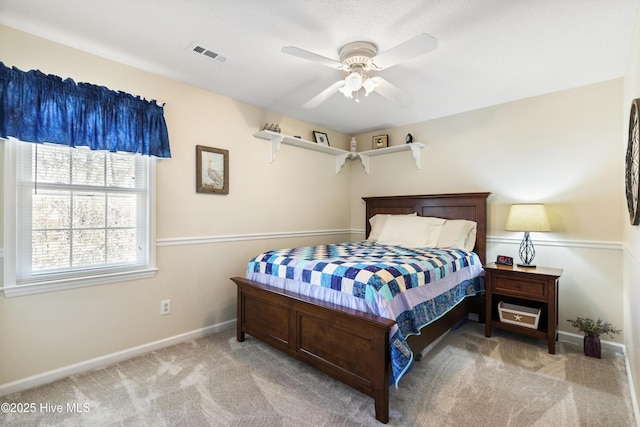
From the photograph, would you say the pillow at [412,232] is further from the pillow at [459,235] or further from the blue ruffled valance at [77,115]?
the blue ruffled valance at [77,115]

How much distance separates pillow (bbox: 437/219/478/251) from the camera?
3.23 meters

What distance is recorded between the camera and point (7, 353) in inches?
77.8

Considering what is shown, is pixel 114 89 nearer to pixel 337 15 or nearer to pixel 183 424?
pixel 337 15

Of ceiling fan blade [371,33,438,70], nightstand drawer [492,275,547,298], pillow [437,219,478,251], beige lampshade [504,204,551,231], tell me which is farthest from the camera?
pillow [437,219,478,251]

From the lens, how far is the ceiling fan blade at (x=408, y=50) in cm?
167

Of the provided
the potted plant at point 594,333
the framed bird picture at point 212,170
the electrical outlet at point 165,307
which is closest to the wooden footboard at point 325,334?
the electrical outlet at point 165,307

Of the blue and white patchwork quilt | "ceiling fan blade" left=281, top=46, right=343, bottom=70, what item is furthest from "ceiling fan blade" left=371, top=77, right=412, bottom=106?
the blue and white patchwork quilt

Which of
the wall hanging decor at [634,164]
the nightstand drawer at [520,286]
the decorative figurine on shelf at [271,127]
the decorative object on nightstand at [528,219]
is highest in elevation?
the decorative figurine on shelf at [271,127]

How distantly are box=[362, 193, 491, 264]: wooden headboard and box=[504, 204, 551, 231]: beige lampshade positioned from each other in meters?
0.44

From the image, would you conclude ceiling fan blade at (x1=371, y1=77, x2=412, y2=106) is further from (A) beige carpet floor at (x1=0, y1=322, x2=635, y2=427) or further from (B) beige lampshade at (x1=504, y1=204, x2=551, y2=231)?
(A) beige carpet floor at (x1=0, y1=322, x2=635, y2=427)

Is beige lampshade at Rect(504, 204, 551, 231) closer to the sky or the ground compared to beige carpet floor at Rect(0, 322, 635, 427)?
closer to the sky

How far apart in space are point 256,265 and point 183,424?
127 centimetres

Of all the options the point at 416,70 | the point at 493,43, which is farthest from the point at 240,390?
the point at 493,43

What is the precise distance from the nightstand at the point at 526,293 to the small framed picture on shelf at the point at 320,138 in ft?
8.23
